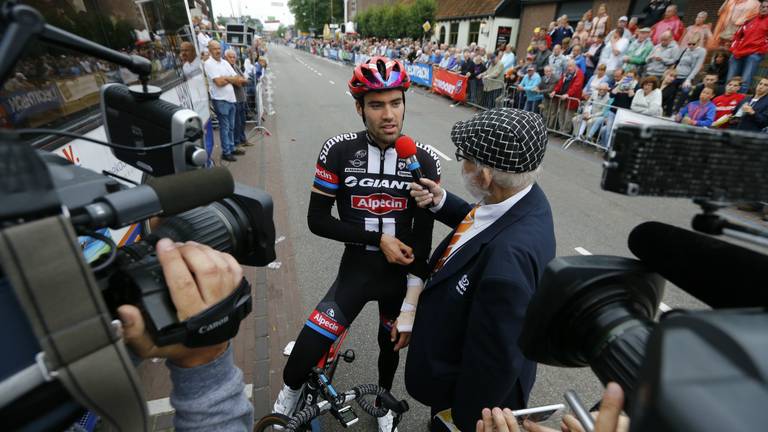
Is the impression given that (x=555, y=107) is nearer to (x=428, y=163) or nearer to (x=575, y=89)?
(x=575, y=89)

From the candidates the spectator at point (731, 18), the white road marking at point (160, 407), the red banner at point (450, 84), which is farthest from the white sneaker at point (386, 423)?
the red banner at point (450, 84)

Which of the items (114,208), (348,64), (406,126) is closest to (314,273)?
(114,208)

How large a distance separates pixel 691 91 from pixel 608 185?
Result: 10.3 m

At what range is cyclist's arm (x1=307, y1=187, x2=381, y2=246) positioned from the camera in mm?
2266

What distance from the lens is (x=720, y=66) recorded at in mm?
8789

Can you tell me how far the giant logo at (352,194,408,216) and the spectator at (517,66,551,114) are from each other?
10149 mm

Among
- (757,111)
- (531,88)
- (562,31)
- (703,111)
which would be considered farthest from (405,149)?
(562,31)

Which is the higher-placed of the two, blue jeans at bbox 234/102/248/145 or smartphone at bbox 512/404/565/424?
smartphone at bbox 512/404/565/424

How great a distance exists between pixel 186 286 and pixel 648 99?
10.2 m

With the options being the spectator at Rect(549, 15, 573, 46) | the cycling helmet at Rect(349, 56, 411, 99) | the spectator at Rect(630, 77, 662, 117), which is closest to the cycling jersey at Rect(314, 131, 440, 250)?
the cycling helmet at Rect(349, 56, 411, 99)

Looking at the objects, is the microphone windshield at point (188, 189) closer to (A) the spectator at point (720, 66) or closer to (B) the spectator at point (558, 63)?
(A) the spectator at point (720, 66)

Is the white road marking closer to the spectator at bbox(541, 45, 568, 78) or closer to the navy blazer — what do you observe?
the navy blazer

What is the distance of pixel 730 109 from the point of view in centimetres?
728

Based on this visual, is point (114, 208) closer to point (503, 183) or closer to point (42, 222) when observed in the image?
point (42, 222)
